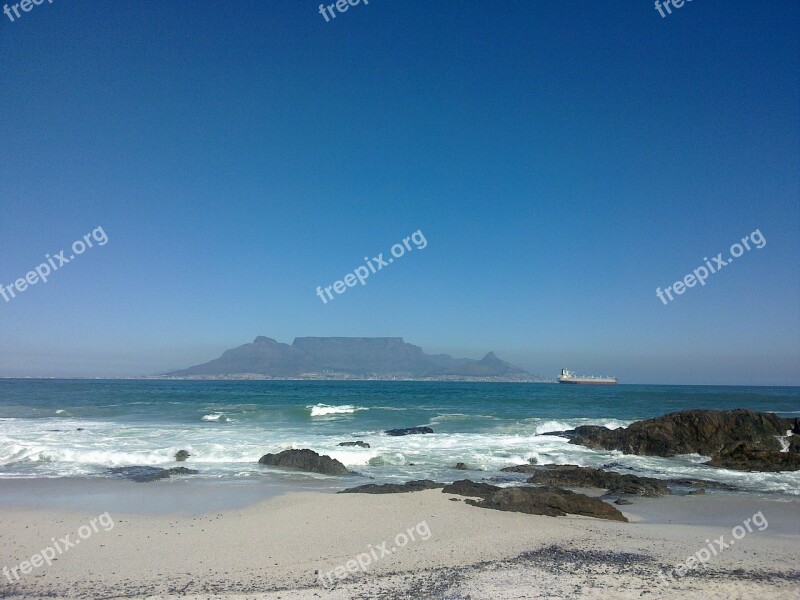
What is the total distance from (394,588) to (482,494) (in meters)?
6.96

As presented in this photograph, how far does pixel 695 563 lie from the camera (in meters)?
9.17

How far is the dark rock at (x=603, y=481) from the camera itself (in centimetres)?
1584

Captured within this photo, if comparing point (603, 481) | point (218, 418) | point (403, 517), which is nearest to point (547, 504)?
point (403, 517)

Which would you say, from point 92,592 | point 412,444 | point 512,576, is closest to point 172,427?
point 412,444

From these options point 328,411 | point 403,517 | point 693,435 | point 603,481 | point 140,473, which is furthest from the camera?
point 328,411

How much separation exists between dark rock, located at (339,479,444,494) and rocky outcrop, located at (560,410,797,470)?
1242 cm

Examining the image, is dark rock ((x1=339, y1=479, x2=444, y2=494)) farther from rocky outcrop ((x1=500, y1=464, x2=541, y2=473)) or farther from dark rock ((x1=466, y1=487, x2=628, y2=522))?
rocky outcrop ((x1=500, y1=464, x2=541, y2=473))

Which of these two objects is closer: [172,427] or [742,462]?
[742,462]

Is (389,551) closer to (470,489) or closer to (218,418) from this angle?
(470,489)

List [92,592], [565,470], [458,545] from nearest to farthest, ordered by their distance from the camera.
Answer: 1. [92,592]
2. [458,545]
3. [565,470]

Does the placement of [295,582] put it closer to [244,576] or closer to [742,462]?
[244,576]

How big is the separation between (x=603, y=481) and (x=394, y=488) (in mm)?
6518

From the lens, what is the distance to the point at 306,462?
19.2 m

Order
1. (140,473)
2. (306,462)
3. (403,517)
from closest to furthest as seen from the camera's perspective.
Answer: (403,517)
(140,473)
(306,462)
